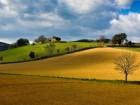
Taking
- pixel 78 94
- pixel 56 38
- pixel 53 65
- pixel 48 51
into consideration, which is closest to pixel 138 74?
pixel 53 65

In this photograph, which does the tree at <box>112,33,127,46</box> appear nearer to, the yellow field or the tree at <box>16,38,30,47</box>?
the tree at <box>16,38,30,47</box>

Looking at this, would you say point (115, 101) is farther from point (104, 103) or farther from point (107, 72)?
point (107, 72)

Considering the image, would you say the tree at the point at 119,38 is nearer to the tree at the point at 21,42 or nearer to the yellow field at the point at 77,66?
the tree at the point at 21,42

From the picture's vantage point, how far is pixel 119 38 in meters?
156

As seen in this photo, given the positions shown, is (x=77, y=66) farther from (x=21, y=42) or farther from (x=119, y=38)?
(x=21, y=42)

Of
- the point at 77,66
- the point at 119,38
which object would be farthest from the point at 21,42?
the point at 77,66

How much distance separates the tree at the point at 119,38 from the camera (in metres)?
154

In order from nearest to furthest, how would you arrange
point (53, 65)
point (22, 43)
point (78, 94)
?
point (78, 94)
point (53, 65)
point (22, 43)

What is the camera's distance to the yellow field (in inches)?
2840

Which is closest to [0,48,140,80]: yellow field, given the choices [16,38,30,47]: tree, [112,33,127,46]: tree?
[112,33,127,46]: tree

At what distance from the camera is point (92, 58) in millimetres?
95125

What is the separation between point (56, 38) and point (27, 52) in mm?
42647

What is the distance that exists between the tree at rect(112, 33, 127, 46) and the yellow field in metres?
Result: 49.8

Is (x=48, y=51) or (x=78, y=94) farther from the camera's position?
(x=48, y=51)
